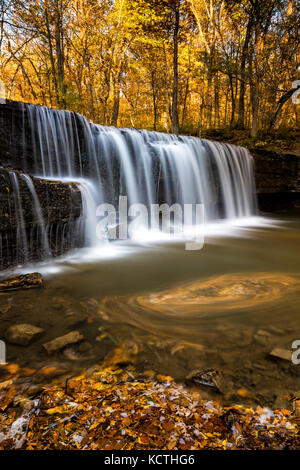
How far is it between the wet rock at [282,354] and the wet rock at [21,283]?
2.78 meters

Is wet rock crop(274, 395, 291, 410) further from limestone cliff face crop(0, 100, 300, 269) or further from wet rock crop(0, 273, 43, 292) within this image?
limestone cliff face crop(0, 100, 300, 269)

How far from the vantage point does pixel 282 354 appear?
6.00ft

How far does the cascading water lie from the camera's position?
548 cm

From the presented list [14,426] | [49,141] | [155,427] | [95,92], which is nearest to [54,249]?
[49,141]

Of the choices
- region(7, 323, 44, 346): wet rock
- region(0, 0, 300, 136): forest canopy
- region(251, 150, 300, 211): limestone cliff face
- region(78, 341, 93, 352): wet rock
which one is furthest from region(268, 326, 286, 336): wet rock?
region(0, 0, 300, 136): forest canopy

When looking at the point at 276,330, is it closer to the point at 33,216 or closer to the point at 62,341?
the point at 62,341

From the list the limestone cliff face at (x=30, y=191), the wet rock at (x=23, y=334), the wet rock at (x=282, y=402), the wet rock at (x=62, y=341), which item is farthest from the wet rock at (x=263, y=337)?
the limestone cliff face at (x=30, y=191)

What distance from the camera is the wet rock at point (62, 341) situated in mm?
1943

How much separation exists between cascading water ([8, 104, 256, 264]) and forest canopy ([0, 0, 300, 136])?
13.3 ft

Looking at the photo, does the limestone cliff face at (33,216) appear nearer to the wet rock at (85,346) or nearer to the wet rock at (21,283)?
the wet rock at (21,283)

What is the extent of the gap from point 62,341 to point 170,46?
1890 centimetres

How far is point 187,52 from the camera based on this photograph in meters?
16.3

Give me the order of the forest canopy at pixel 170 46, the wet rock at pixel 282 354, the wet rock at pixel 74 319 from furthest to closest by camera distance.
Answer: the forest canopy at pixel 170 46, the wet rock at pixel 74 319, the wet rock at pixel 282 354
